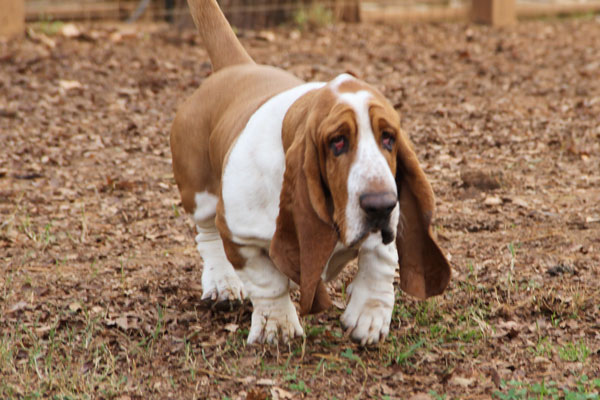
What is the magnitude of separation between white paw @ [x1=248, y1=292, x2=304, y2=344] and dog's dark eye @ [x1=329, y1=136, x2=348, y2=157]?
2.81ft

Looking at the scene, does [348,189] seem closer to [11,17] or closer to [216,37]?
[216,37]

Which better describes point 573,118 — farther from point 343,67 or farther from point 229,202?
point 229,202

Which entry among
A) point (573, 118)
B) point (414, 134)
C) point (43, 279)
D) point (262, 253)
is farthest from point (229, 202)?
point (573, 118)

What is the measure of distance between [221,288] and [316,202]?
3.98ft

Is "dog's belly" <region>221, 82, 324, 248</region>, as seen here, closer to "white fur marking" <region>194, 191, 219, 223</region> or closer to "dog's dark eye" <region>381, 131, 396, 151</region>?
"dog's dark eye" <region>381, 131, 396, 151</region>

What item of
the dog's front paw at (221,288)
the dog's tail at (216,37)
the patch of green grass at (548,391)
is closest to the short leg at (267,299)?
the dog's front paw at (221,288)

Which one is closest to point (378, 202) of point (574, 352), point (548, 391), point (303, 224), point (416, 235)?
point (303, 224)

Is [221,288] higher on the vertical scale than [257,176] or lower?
lower

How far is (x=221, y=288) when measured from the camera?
4297 millimetres

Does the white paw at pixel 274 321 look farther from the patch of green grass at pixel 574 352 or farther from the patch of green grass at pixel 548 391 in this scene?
the patch of green grass at pixel 574 352

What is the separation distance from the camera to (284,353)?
373 cm

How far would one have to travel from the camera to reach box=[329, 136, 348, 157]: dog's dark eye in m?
3.15

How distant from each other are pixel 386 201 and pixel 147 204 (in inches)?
124

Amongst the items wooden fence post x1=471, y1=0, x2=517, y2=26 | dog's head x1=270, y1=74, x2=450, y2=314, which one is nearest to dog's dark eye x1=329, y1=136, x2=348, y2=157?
dog's head x1=270, y1=74, x2=450, y2=314
